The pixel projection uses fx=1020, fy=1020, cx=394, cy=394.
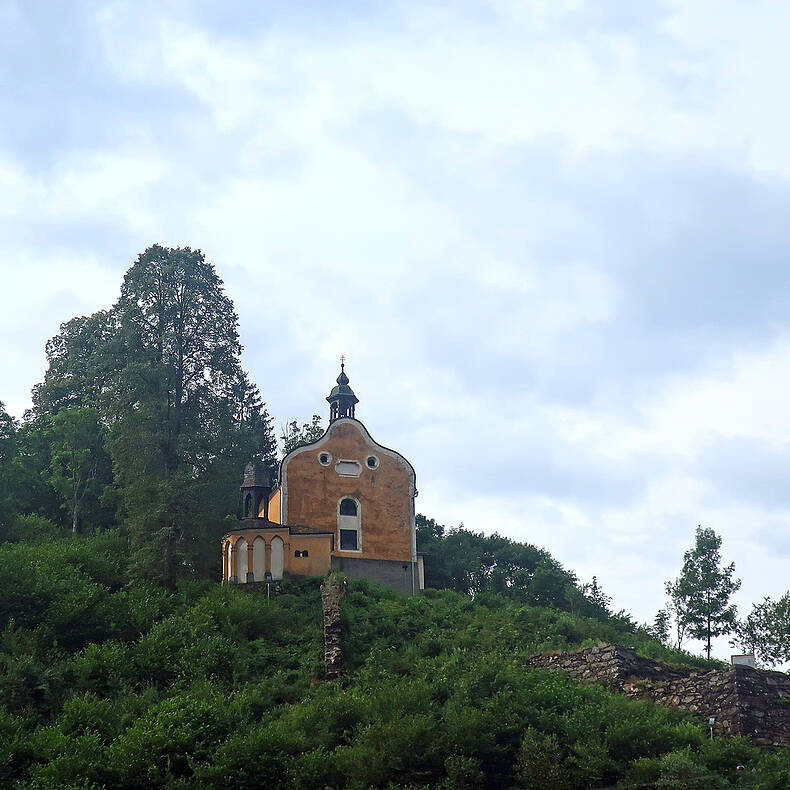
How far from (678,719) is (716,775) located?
3052 mm

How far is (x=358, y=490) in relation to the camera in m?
41.9

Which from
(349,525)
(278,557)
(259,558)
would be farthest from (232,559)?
(349,525)

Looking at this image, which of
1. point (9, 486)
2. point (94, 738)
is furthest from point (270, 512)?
point (94, 738)

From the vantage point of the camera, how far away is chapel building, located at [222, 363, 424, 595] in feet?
127

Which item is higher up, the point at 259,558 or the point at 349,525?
the point at 349,525

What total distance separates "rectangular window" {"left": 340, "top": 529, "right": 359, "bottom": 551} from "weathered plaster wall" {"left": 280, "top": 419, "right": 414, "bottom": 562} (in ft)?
0.85

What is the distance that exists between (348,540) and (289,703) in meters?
17.2

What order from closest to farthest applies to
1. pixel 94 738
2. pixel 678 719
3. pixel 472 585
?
pixel 94 738 < pixel 678 719 < pixel 472 585

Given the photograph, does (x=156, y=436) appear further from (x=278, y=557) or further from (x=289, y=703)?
(x=289, y=703)

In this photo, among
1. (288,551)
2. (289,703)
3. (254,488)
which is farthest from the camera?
(254,488)

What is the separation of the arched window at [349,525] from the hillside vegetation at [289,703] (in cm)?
875

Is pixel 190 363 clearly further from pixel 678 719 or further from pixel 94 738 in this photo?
pixel 678 719

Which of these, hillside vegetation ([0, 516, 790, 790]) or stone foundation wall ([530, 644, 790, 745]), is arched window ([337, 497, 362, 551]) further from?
stone foundation wall ([530, 644, 790, 745])

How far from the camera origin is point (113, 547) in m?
35.4
